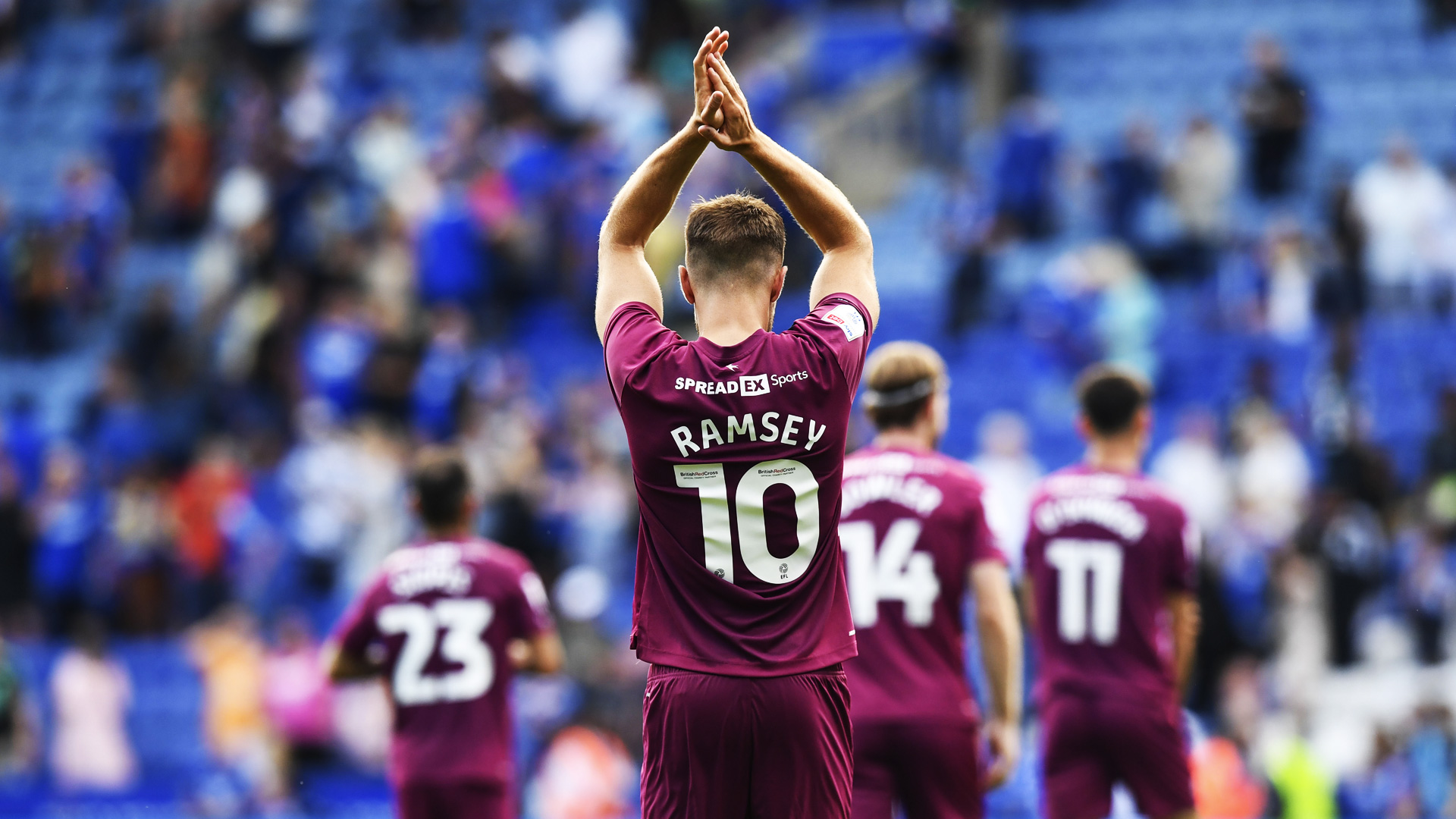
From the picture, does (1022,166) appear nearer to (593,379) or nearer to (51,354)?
(593,379)

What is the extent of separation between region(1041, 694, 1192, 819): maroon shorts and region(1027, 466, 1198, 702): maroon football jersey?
0.24 feet

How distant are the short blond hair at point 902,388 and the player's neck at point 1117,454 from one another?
3.90 ft

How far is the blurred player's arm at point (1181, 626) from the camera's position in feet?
24.5

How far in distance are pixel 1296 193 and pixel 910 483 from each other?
41.5 feet

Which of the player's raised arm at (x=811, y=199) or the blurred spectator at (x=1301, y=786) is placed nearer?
the player's raised arm at (x=811, y=199)

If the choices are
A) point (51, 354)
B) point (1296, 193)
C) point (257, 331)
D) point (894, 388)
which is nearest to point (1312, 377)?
point (1296, 193)

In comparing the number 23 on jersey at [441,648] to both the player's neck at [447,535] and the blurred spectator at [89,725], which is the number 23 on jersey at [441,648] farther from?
the blurred spectator at [89,725]

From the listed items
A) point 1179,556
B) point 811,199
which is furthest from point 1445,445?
point 811,199

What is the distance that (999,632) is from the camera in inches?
265

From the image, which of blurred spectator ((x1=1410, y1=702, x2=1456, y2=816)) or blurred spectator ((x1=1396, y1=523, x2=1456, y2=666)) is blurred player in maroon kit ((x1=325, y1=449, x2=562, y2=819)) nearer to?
blurred spectator ((x1=1410, y1=702, x2=1456, y2=816))

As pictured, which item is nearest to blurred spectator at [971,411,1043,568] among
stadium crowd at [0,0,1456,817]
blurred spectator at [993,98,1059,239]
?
stadium crowd at [0,0,1456,817]

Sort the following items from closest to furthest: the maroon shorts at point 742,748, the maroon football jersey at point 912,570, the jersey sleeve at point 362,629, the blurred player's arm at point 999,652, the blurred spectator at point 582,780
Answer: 1. the maroon shorts at point 742,748
2. the maroon football jersey at point 912,570
3. the blurred player's arm at point 999,652
4. the jersey sleeve at point 362,629
5. the blurred spectator at point 582,780

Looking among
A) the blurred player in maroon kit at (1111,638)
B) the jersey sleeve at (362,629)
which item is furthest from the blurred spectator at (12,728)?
the blurred player in maroon kit at (1111,638)

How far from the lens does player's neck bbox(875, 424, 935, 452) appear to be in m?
6.87
